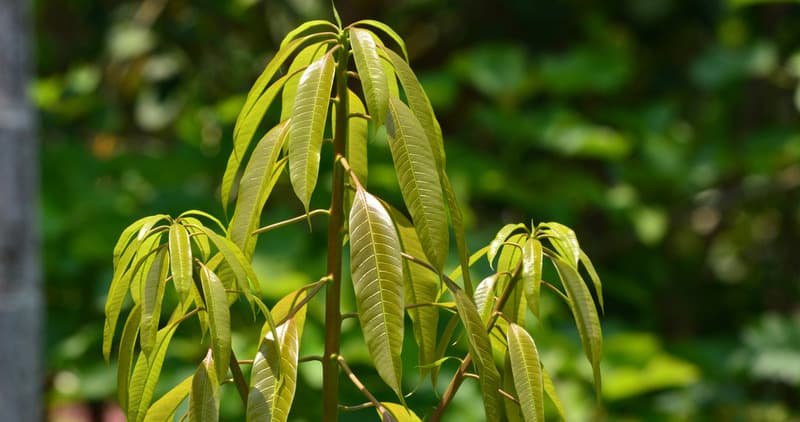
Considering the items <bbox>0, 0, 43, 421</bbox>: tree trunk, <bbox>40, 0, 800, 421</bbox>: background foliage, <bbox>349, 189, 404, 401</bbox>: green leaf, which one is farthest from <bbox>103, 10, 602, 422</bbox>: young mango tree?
<bbox>40, 0, 800, 421</bbox>: background foliage

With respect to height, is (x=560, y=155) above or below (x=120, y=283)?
below

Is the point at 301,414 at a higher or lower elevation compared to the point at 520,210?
lower

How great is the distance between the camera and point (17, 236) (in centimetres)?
126

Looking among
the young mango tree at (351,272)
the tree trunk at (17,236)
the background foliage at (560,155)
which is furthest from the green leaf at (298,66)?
the background foliage at (560,155)

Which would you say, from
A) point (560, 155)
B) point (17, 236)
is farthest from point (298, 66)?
point (560, 155)

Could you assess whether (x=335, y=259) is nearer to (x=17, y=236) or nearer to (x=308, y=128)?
(x=308, y=128)

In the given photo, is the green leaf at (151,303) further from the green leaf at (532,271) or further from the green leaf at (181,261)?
the green leaf at (532,271)

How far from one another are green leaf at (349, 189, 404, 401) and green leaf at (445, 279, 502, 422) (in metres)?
0.02

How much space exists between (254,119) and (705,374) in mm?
1818

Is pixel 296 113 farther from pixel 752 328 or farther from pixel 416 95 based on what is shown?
pixel 752 328

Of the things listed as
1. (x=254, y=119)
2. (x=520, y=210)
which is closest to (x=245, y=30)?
(x=520, y=210)

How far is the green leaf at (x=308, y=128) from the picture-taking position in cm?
42

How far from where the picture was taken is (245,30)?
2.64 m

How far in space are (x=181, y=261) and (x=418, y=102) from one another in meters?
0.12
